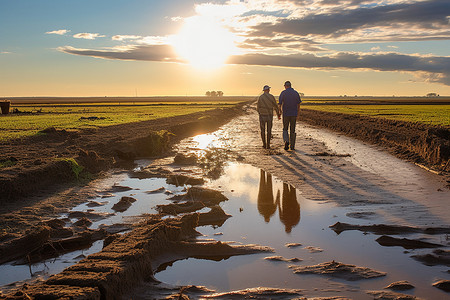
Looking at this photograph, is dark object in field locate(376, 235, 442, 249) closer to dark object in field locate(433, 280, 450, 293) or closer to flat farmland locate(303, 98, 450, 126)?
dark object in field locate(433, 280, 450, 293)

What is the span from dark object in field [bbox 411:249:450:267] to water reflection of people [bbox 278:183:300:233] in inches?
74.3

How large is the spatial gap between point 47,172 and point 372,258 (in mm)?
7708

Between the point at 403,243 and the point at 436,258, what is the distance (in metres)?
0.61

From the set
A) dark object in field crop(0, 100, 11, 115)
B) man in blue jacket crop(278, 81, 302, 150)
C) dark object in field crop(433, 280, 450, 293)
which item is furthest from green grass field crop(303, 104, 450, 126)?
dark object in field crop(0, 100, 11, 115)

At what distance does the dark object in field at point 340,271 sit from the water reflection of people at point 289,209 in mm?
1455

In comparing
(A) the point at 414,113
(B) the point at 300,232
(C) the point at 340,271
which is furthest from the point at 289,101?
(A) the point at 414,113

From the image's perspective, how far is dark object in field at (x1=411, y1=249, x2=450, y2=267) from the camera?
4871 mm

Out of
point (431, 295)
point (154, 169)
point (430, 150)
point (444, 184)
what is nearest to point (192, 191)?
point (154, 169)

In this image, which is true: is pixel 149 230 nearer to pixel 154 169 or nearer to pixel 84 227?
pixel 84 227

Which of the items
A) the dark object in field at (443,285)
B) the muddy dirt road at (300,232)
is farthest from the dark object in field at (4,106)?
the dark object in field at (443,285)

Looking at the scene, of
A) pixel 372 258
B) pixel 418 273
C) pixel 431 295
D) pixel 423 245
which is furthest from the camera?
pixel 423 245

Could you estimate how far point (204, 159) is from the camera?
44.3ft

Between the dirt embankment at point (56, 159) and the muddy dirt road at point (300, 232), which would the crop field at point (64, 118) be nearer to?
the dirt embankment at point (56, 159)

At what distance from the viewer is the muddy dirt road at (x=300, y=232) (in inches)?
168
